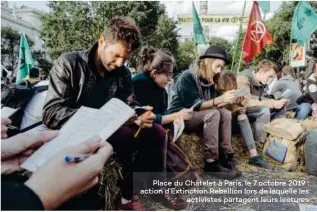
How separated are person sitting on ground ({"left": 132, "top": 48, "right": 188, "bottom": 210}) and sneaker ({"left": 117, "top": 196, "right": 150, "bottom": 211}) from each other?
304mm

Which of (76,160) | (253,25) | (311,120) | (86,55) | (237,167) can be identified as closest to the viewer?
(76,160)

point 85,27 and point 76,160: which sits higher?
point 85,27

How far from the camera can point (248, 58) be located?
1.79 m

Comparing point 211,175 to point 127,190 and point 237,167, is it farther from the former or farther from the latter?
point 127,190

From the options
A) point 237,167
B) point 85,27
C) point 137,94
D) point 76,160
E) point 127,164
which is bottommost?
point 237,167

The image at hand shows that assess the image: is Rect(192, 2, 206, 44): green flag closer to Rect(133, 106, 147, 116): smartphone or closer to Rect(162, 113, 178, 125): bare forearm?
Rect(162, 113, 178, 125): bare forearm

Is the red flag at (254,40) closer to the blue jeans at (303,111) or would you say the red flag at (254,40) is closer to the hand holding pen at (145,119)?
the blue jeans at (303,111)

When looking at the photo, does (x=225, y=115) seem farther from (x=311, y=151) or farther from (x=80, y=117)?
(x=80, y=117)

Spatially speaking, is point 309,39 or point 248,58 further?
point 309,39

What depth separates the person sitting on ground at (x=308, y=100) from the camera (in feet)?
6.45

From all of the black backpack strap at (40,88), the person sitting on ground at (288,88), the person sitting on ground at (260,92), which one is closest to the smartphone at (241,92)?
the person sitting on ground at (260,92)

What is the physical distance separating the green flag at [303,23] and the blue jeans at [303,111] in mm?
312

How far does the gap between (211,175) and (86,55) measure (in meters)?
0.68

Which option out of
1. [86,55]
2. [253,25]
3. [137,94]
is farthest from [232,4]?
[86,55]
